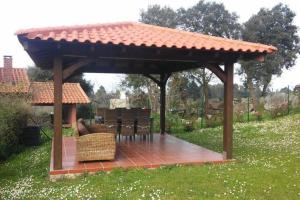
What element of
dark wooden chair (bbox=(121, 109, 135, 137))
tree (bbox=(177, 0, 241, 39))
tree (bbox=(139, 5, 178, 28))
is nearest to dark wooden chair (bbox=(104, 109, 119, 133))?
dark wooden chair (bbox=(121, 109, 135, 137))

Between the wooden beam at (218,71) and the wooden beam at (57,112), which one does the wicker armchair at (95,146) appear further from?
the wooden beam at (218,71)

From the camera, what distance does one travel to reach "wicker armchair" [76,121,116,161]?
7781mm

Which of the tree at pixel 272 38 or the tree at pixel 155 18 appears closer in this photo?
the tree at pixel 155 18

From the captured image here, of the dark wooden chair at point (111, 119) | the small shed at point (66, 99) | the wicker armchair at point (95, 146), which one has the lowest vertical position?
the wicker armchair at point (95, 146)

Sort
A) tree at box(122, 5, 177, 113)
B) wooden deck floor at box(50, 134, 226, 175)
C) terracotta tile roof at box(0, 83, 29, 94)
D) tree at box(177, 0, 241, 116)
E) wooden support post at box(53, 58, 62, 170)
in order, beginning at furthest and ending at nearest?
1. tree at box(177, 0, 241, 116)
2. tree at box(122, 5, 177, 113)
3. terracotta tile roof at box(0, 83, 29, 94)
4. wooden deck floor at box(50, 134, 226, 175)
5. wooden support post at box(53, 58, 62, 170)

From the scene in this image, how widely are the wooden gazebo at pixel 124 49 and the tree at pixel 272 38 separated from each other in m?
17.4

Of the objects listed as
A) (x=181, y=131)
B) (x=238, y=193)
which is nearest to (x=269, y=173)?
(x=238, y=193)

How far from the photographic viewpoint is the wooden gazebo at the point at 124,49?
697cm

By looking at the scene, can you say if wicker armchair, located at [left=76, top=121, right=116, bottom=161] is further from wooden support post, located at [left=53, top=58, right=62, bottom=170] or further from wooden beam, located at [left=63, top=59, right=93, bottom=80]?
wooden beam, located at [left=63, top=59, right=93, bottom=80]

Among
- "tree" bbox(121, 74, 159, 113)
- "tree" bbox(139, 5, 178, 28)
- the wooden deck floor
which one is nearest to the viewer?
the wooden deck floor

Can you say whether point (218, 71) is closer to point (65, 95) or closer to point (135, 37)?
point (135, 37)

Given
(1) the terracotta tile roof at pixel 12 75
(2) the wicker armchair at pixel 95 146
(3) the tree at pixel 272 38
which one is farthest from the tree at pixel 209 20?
(2) the wicker armchair at pixel 95 146

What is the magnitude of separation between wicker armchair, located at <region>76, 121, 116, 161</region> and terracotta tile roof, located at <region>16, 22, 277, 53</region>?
214cm

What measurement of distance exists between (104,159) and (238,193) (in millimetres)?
3339
